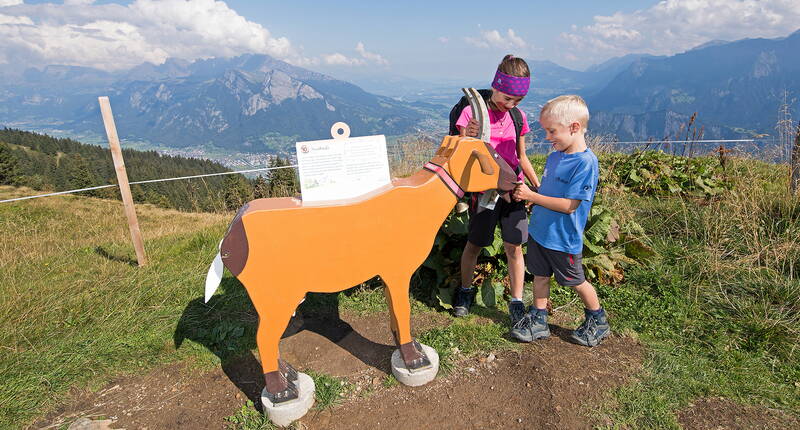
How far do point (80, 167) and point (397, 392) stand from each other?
56263 mm

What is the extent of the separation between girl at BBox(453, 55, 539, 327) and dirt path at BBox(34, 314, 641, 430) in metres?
0.58

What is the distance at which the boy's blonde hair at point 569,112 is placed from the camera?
2.58 m

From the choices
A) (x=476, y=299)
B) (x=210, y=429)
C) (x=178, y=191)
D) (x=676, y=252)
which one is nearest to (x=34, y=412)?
(x=210, y=429)

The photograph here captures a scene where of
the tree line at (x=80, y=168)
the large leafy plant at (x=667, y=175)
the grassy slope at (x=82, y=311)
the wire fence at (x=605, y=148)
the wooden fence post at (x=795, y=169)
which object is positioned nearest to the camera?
the grassy slope at (x=82, y=311)

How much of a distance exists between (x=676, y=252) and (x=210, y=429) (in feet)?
15.8

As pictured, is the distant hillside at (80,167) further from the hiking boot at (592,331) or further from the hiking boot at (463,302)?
the hiking boot at (592,331)

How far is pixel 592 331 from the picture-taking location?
3139 millimetres

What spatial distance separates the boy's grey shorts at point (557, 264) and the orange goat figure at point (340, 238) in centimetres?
80

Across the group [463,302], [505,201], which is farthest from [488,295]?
[505,201]

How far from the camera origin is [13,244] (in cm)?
546

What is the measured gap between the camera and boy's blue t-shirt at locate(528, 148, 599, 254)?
2619 millimetres

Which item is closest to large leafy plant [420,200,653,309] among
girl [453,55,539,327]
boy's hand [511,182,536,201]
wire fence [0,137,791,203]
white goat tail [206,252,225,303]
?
girl [453,55,539,327]

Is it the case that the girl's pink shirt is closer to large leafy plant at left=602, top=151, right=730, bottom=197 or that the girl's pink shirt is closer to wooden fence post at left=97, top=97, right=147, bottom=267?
large leafy plant at left=602, top=151, right=730, bottom=197

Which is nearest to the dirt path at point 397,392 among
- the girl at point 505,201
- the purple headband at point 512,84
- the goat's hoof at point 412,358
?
the goat's hoof at point 412,358
